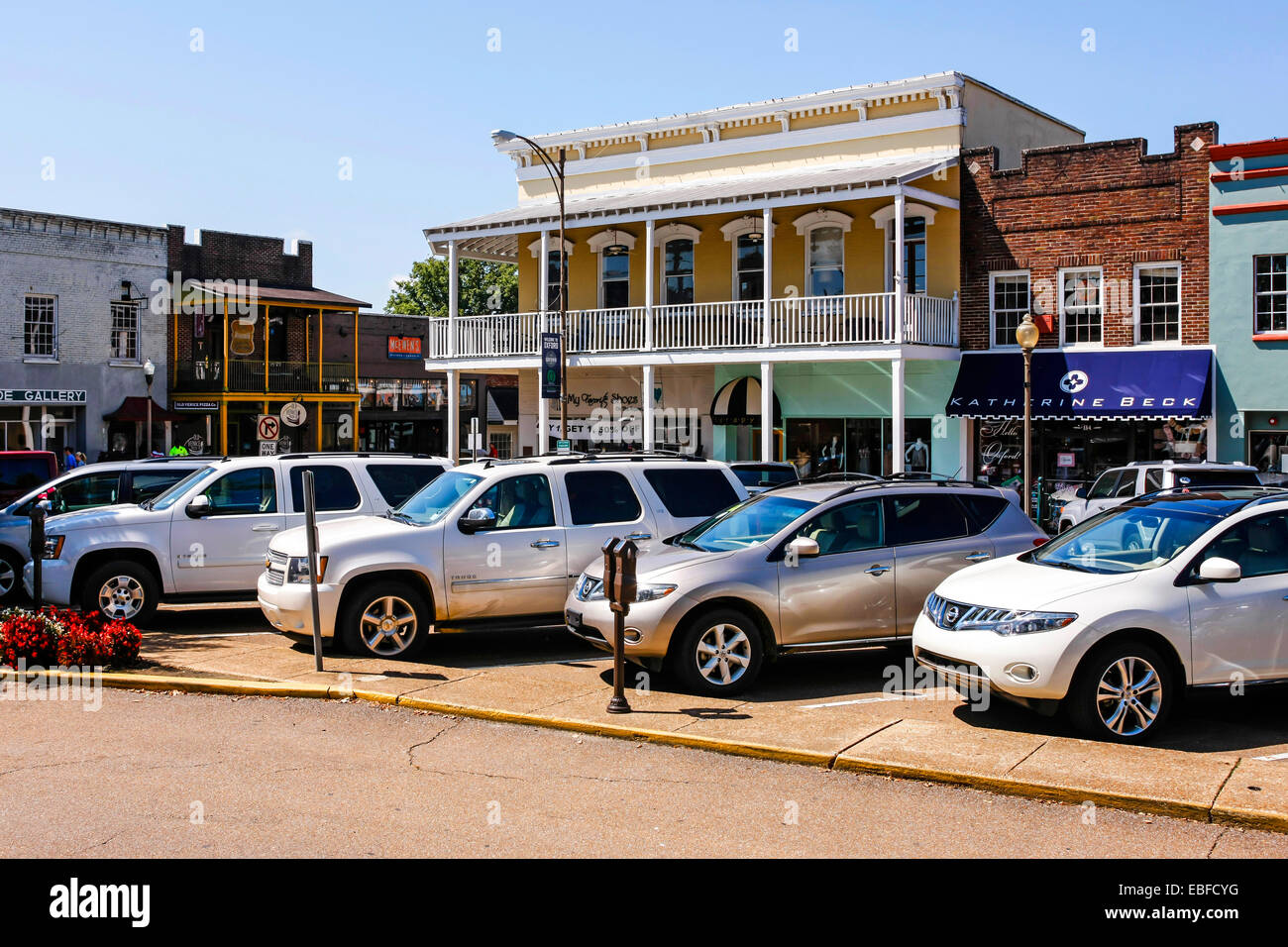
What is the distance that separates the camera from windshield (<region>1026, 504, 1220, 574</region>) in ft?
29.0

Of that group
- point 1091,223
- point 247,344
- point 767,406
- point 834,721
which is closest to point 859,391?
point 767,406

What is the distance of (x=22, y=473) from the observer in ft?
57.0

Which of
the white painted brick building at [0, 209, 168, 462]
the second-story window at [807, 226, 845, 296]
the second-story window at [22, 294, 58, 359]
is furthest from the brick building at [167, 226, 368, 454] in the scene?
the second-story window at [807, 226, 845, 296]

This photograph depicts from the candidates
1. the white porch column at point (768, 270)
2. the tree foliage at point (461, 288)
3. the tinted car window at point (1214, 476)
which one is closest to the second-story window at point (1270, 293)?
the tinted car window at point (1214, 476)

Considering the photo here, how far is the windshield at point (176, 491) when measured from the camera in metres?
13.4

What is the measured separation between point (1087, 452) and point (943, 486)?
1470cm

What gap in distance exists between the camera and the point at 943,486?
11.2 meters

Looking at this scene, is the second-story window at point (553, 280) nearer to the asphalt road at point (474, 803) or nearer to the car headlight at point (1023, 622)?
the asphalt road at point (474, 803)

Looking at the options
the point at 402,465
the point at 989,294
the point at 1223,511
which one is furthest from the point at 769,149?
the point at 1223,511

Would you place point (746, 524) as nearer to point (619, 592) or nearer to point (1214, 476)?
point (619, 592)

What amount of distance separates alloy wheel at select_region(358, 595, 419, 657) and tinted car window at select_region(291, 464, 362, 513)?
2.79m

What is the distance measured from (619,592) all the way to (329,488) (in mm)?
5955

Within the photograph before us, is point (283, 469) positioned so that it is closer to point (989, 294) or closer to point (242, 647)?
point (242, 647)

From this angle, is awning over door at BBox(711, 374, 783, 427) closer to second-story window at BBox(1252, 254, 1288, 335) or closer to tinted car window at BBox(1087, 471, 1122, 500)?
tinted car window at BBox(1087, 471, 1122, 500)
